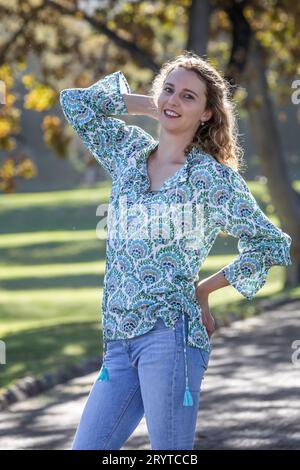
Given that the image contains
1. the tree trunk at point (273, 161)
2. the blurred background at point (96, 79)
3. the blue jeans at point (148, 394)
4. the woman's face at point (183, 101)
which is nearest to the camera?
the blue jeans at point (148, 394)

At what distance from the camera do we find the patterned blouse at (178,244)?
4.94 meters

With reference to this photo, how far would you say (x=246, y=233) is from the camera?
5.02 m

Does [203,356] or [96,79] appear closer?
[203,356]

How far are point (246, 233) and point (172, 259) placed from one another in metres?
0.30

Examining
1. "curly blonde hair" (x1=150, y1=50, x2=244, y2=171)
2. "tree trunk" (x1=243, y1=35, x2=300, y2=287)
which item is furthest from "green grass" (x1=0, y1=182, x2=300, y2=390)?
"curly blonde hair" (x1=150, y1=50, x2=244, y2=171)

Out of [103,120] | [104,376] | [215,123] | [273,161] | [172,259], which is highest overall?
[273,161]

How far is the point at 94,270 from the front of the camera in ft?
130

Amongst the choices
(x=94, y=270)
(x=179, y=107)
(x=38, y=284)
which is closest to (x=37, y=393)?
(x=179, y=107)

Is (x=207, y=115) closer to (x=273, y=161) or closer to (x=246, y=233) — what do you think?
(x=246, y=233)

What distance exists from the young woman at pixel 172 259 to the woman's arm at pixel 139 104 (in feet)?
1.15

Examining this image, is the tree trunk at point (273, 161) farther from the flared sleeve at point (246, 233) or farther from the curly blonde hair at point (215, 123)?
the flared sleeve at point (246, 233)

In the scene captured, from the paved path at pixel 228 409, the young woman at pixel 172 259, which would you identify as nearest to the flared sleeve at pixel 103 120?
the young woman at pixel 172 259

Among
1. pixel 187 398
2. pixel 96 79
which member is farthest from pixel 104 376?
pixel 96 79
